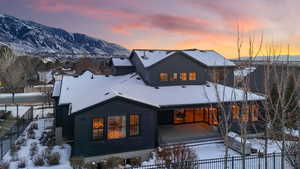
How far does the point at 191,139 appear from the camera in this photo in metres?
17.5

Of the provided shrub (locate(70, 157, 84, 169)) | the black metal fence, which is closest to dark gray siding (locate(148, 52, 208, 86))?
the black metal fence

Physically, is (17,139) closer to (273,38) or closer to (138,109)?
(138,109)

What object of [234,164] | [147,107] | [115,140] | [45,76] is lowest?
[234,164]

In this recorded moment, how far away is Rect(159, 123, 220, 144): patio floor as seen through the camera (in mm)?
17297

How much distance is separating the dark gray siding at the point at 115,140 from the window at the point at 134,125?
22 cm

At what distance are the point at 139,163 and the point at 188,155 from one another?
363cm

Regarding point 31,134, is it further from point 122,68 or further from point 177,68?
point 177,68

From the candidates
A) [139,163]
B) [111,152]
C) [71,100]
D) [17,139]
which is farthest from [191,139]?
[17,139]

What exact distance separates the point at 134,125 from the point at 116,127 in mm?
1244

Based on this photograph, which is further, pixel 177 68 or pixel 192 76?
pixel 192 76

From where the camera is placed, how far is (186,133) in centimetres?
1880

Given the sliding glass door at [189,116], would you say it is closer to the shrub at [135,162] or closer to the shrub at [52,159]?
the shrub at [135,162]

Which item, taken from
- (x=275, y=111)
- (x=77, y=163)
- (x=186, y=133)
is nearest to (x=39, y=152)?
(x=77, y=163)

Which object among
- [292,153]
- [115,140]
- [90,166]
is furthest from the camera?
[115,140]
